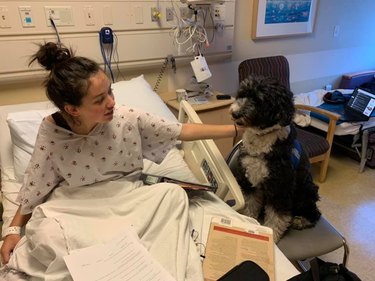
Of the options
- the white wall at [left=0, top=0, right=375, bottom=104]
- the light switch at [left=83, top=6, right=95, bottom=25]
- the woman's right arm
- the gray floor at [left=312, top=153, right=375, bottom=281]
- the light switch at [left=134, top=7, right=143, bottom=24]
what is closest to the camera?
the woman's right arm

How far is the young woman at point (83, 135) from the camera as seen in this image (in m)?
1.06

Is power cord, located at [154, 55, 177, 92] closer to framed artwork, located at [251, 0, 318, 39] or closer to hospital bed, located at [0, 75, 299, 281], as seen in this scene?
hospital bed, located at [0, 75, 299, 281]

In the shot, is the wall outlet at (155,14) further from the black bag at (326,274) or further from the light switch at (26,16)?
the black bag at (326,274)

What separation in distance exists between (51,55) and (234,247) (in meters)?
0.94

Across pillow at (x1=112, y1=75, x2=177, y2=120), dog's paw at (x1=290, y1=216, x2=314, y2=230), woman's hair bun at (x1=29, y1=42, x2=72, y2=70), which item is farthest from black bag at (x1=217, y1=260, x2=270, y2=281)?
pillow at (x1=112, y1=75, x2=177, y2=120)

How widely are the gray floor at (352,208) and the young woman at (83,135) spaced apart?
126cm

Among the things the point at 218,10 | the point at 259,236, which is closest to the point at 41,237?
the point at 259,236

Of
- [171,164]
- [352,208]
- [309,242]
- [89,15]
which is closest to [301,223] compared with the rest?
[309,242]

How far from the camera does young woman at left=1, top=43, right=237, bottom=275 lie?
41.9 inches

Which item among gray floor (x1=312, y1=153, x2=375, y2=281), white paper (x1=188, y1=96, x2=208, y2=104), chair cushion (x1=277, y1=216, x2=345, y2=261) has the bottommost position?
gray floor (x1=312, y1=153, x2=375, y2=281)

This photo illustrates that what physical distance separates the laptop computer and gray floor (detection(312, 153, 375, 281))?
1.73 feet

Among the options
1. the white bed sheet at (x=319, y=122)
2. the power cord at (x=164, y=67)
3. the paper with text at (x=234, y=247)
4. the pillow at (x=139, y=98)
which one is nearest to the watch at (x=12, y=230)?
the paper with text at (x=234, y=247)

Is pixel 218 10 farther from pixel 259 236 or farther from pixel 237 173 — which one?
pixel 259 236

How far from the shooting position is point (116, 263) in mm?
935
